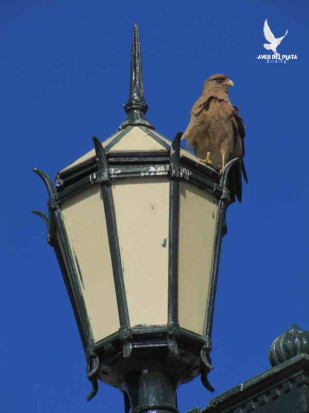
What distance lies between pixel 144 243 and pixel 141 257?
62mm

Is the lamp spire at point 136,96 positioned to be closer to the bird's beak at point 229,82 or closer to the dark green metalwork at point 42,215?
the dark green metalwork at point 42,215

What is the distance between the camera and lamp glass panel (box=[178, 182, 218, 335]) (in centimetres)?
407

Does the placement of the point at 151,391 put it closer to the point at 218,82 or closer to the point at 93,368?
the point at 93,368

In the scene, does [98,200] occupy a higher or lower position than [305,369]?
higher

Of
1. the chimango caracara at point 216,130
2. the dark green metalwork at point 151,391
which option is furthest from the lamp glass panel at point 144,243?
the chimango caracara at point 216,130

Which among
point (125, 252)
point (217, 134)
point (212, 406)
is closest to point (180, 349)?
point (125, 252)

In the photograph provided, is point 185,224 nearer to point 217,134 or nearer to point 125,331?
point 125,331

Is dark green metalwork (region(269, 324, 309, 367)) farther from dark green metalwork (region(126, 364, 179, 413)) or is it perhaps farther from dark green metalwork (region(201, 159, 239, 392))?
dark green metalwork (region(126, 364, 179, 413))

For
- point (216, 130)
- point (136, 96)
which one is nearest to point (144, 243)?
point (136, 96)

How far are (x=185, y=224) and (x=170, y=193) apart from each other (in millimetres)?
132

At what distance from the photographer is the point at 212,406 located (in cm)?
490

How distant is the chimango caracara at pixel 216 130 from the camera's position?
10828 mm

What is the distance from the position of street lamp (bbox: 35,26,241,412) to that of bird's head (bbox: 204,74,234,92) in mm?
7693

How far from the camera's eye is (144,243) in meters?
4.14
